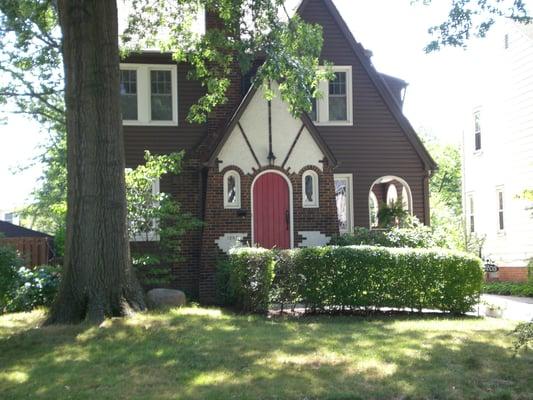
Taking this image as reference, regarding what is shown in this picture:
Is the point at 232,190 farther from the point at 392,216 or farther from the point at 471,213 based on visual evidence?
the point at 471,213

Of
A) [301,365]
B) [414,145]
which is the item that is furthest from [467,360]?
[414,145]

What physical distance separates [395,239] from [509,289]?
6030 mm

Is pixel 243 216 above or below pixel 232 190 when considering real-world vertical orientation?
below

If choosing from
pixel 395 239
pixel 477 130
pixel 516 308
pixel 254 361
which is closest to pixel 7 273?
pixel 254 361

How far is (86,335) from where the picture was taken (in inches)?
364

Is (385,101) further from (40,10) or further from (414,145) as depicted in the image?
(40,10)

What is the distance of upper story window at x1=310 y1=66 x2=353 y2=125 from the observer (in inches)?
704

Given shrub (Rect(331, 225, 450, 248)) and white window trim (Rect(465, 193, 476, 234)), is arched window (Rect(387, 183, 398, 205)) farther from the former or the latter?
shrub (Rect(331, 225, 450, 248))

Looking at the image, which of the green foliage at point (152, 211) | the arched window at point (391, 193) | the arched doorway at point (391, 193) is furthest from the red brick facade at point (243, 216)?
the arched window at point (391, 193)

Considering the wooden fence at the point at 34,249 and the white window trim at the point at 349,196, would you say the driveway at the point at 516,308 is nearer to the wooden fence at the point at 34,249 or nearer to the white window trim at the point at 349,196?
the white window trim at the point at 349,196

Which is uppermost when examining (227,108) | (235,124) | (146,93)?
(146,93)

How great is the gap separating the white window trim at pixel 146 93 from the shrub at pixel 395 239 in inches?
220

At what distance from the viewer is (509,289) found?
19578 millimetres

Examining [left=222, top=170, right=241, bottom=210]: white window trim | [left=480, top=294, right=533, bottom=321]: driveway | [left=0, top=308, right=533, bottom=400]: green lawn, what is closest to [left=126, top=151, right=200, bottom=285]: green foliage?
[left=222, top=170, right=241, bottom=210]: white window trim
